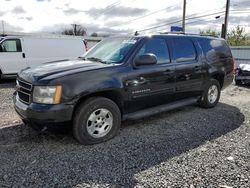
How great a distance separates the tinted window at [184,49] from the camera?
530 centimetres

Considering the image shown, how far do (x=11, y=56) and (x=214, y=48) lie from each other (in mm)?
8418

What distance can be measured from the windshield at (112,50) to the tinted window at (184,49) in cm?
104

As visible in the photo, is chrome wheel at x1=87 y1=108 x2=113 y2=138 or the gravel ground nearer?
the gravel ground

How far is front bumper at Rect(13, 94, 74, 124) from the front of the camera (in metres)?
3.67

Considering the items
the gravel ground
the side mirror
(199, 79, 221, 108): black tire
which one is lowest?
the gravel ground

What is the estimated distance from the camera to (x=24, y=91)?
4.04 metres

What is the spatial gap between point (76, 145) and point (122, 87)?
1.22 m

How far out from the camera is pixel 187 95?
5.66 m

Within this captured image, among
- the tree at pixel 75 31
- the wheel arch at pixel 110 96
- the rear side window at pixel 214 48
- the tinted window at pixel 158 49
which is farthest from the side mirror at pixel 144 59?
the tree at pixel 75 31

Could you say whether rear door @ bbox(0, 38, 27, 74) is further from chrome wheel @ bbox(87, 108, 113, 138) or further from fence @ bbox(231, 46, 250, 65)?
fence @ bbox(231, 46, 250, 65)

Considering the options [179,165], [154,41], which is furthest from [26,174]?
[154,41]

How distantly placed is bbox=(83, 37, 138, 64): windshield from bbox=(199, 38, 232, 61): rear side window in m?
2.13

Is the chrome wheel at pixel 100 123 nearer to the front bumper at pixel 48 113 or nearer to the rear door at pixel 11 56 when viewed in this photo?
the front bumper at pixel 48 113

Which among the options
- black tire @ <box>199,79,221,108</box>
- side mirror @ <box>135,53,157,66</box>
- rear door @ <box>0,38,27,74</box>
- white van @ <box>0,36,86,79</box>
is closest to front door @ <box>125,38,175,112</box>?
side mirror @ <box>135,53,157,66</box>
